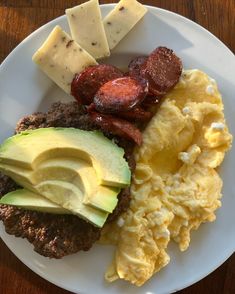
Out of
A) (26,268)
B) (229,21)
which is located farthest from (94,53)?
(26,268)

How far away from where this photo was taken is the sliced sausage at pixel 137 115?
199cm

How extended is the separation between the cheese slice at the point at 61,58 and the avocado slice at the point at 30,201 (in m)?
Result: 0.44

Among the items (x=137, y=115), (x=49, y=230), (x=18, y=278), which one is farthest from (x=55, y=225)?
(x=137, y=115)

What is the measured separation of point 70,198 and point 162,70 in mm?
598

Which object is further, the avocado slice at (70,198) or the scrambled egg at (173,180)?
the scrambled egg at (173,180)

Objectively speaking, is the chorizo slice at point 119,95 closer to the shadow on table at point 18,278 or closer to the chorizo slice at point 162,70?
the chorizo slice at point 162,70

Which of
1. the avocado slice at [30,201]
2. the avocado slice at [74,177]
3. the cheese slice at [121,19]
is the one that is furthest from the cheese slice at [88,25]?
the avocado slice at [30,201]

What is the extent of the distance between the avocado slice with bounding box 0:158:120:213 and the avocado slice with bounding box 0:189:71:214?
27 millimetres

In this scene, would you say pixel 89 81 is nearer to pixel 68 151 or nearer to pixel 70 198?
pixel 68 151

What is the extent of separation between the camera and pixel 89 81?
2.01m

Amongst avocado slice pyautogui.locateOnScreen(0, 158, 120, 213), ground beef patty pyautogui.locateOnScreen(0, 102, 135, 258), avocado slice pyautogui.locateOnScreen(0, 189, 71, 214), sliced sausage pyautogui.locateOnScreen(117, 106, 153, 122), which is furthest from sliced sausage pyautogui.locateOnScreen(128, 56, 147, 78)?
avocado slice pyautogui.locateOnScreen(0, 189, 71, 214)

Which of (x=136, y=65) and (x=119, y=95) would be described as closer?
(x=119, y=95)

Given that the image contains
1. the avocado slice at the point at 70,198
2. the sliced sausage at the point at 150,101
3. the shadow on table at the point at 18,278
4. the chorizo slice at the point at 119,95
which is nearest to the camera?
the avocado slice at the point at 70,198

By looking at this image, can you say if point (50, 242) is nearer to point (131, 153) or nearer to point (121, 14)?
point (131, 153)
